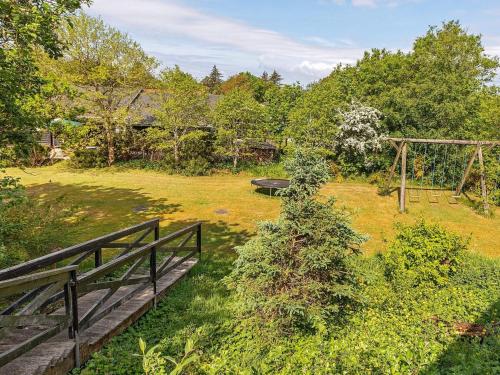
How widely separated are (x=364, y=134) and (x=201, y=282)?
58.6 ft

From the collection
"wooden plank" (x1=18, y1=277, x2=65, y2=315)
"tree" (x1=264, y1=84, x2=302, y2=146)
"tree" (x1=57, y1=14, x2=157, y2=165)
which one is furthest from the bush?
"tree" (x1=264, y1=84, x2=302, y2=146)

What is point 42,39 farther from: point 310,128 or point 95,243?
point 310,128

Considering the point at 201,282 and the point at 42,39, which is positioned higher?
the point at 42,39

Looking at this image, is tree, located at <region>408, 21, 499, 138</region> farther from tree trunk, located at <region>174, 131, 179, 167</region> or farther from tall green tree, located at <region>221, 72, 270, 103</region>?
tall green tree, located at <region>221, 72, 270, 103</region>

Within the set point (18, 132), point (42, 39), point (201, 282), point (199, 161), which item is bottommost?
point (201, 282)

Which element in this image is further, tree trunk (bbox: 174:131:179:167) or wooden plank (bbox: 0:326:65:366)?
tree trunk (bbox: 174:131:179:167)

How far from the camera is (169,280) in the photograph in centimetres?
736

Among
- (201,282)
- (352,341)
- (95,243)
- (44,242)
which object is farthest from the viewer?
(44,242)

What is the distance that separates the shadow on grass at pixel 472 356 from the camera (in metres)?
4.34

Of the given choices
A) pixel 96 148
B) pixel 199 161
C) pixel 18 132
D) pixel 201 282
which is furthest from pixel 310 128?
pixel 18 132

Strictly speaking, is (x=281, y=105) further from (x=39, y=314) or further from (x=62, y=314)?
(x=39, y=314)

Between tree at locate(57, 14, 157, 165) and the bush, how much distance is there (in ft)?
64.8

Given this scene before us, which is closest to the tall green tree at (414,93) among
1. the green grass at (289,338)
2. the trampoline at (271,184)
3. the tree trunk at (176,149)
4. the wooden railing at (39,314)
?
the trampoline at (271,184)

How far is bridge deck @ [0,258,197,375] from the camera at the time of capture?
12.7ft
